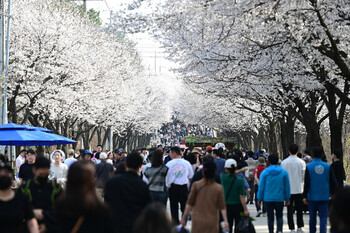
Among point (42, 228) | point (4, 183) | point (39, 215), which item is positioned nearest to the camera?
point (4, 183)

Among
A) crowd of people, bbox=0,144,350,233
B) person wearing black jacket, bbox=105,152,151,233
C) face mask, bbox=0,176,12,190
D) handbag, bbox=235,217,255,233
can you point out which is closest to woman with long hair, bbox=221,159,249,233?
crowd of people, bbox=0,144,350,233

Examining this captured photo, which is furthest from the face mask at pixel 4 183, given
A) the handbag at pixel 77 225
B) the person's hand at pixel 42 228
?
the handbag at pixel 77 225

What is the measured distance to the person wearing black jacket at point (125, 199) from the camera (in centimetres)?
723

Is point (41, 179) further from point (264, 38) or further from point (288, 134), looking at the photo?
point (288, 134)

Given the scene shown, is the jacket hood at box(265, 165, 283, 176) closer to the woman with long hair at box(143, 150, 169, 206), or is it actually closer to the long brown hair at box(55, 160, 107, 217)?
the woman with long hair at box(143, 150, 169, 206)

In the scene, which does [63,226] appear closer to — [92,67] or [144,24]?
[144,24]

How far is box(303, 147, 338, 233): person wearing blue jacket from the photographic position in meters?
11.4

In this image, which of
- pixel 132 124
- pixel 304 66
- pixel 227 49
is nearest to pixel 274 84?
pixel 304 66

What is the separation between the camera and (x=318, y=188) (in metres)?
11.4

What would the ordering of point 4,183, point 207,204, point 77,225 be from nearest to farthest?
point 77,225 < point 4,183 < point 207,204

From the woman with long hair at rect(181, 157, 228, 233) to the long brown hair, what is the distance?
3.25m

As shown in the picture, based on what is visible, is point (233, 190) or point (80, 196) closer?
point (80, 196)

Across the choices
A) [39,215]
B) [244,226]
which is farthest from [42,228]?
[244,226]

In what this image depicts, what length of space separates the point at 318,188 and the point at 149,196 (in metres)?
4.92
